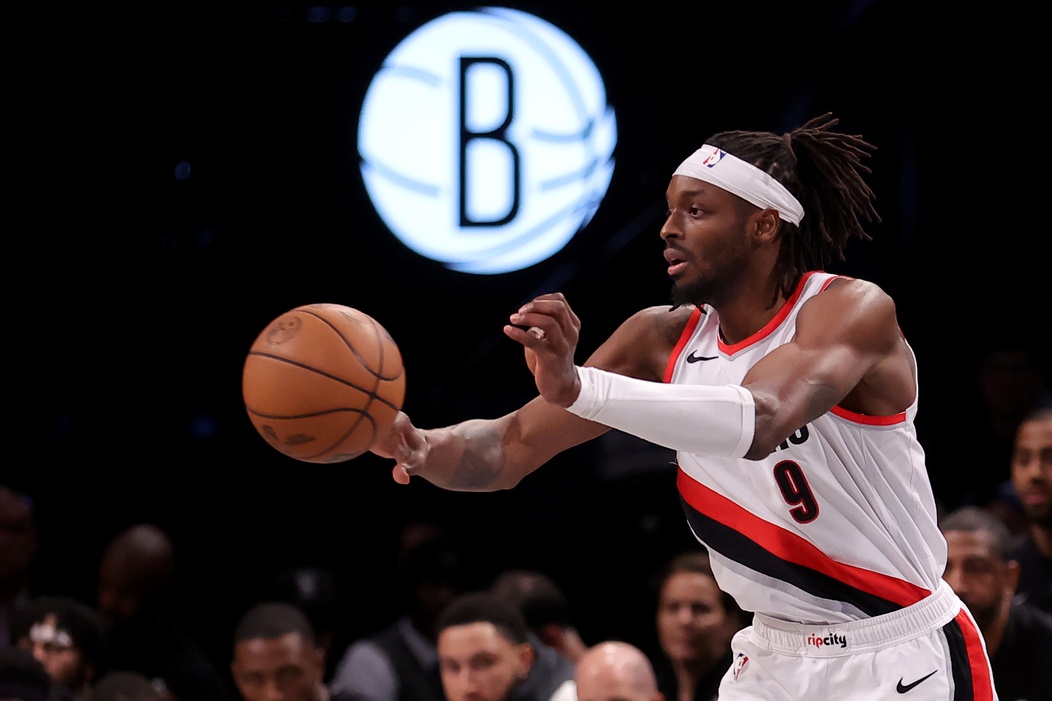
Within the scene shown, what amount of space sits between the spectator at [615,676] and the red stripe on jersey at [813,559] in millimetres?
1686

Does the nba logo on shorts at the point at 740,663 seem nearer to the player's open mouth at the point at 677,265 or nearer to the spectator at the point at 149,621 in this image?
the player's open mouth at the point at 677,265

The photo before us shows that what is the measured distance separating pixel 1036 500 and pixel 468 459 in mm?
3062

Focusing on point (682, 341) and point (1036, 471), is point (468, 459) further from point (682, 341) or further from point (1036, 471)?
point (1036, 471)

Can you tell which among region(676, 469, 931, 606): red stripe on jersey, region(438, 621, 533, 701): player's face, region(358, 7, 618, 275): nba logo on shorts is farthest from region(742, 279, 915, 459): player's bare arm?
region(358, 7, 618, 275): nba logo on shorts

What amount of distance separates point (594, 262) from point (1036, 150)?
7.22ft

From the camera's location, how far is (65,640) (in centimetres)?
563

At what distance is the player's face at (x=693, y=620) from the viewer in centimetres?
559

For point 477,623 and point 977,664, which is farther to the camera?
point 477,623

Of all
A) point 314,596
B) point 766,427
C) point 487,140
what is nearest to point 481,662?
point 314,596

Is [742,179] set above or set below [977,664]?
above

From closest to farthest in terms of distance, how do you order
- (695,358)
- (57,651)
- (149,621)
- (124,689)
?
(695,358), (124,689), (57,651), (149,621)

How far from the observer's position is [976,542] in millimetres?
5316

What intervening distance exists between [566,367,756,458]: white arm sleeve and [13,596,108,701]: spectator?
332 centimetres

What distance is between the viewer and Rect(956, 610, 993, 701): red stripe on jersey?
11.0ft
